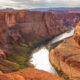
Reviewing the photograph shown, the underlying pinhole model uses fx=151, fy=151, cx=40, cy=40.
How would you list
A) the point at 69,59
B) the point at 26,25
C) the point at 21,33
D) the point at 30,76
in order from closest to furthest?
the point at 30,76
the point at 69,59
the point at 21,33
the point at 26,25

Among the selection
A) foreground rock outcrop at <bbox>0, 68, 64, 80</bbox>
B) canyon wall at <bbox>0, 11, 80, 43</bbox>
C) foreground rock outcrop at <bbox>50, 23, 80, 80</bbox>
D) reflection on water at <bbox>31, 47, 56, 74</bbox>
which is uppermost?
canyon wall at <bbox>0, 11, 80, 43</bbox>

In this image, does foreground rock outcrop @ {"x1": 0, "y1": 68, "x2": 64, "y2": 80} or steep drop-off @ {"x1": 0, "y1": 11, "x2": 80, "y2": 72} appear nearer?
foreground rock outcrop @ {"x1": 0, "y1": 68, "x2": 64, "y2": 80}

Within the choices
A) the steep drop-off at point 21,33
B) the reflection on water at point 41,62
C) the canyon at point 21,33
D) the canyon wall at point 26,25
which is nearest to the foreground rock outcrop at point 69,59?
the reflection on water at point 41,62

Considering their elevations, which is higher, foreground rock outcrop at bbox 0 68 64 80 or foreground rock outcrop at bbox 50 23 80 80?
foreground rock outcrop at bbox 0 68 64 80

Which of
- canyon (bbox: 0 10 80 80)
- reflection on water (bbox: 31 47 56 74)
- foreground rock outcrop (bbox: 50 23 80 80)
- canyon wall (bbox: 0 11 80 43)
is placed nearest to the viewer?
foreground rock outcrop (bbox: 50 23 80 80)

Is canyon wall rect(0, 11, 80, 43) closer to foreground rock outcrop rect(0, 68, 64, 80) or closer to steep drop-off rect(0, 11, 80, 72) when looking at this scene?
steep drop-off rect(0, 11, 80, 72)

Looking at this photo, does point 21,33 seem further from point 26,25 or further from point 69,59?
point 69,59

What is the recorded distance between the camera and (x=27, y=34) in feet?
218

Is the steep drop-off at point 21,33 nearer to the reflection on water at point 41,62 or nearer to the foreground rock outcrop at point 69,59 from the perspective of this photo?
the reflection on water at point 41,62

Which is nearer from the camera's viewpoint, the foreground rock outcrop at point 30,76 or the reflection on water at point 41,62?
the foreground rock outcrop at point 30,76

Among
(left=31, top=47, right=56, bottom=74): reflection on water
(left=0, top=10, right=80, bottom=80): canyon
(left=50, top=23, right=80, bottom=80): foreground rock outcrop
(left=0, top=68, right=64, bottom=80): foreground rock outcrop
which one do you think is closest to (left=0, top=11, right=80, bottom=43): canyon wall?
(left=0, top=10, right=80, bottom=80): canyon

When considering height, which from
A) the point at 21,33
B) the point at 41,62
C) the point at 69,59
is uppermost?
the point at 21,33

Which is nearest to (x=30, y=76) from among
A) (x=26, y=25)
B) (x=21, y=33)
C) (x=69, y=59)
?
(x=69, y=59)

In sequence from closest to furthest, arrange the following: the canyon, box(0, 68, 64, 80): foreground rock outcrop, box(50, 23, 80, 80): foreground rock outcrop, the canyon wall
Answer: box(0, 68, 64, 80): foreground rock outcrop → box(50, 23, 80, 80): foreground rock outcrop → the canyon → the canyon wall
